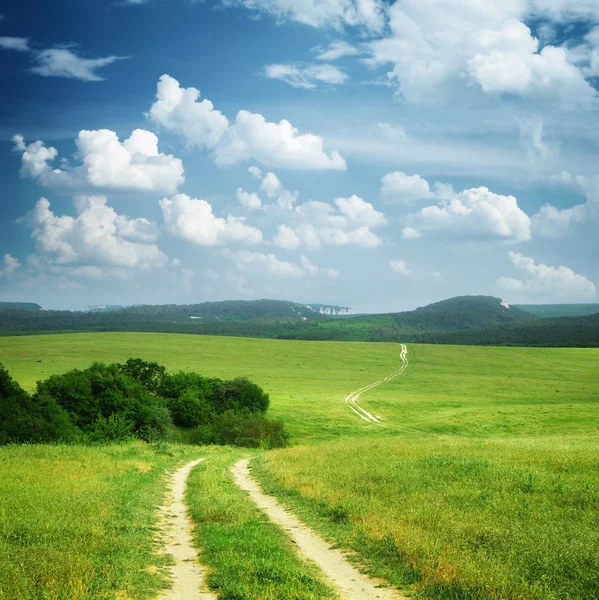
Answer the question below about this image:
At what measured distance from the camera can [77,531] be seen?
42.3ft

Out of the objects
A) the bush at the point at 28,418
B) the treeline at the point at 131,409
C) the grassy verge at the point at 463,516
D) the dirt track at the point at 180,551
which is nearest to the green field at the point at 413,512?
the grassy verge at the point at 463,516

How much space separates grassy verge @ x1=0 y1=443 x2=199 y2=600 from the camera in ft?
32.2

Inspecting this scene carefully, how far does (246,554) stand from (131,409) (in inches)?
A: 1614

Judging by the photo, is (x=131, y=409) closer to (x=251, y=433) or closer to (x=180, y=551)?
(x=251, y=433)

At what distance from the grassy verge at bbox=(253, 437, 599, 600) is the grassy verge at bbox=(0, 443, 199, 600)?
192 inches

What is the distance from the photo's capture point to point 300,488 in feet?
67.6


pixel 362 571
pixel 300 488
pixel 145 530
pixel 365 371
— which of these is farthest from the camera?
pixel 365 371

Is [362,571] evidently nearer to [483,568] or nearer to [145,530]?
[483,568]

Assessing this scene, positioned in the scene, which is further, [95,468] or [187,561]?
[95,468]

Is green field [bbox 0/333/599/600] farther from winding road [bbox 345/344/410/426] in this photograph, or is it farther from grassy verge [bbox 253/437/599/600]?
winding road [bbox 345/344/410/426]

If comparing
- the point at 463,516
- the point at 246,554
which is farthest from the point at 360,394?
the point at 246,554

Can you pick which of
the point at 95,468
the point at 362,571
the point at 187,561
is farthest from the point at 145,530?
the point at 95,468

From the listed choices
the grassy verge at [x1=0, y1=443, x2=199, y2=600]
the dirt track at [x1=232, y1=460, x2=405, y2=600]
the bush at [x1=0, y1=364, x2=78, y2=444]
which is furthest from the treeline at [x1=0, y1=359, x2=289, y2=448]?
the dirt track at [x1=232, y1=460, x2=405, y2=600]

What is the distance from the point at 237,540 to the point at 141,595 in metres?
3.61
